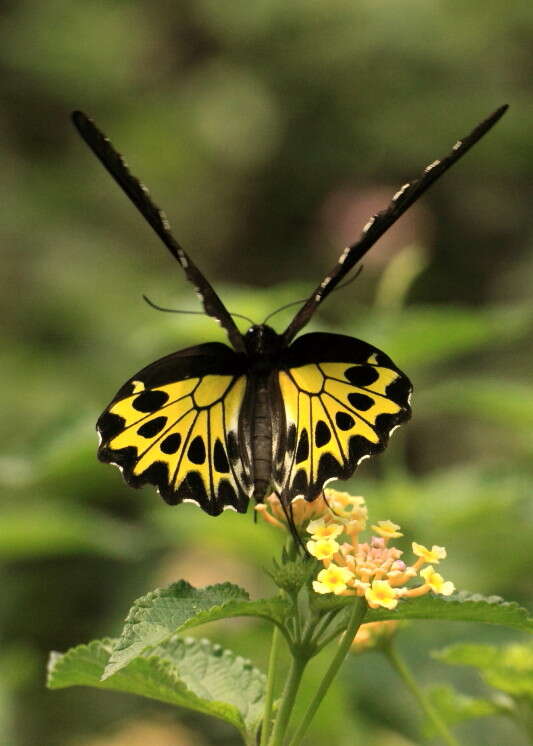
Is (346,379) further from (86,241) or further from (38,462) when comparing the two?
(86,241)

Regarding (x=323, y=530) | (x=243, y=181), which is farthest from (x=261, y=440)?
(x=243, y=181)

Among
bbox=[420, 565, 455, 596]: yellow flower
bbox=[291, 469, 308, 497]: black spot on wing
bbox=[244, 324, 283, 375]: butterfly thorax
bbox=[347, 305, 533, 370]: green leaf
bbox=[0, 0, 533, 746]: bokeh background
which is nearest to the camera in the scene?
bbox=[420, 565, 455, 596]: yellow flower

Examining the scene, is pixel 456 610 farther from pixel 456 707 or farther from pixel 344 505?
pixel 456 707

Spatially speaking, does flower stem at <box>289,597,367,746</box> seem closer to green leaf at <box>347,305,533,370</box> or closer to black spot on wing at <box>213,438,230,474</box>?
black spot on wing at <box>213,438,230,474</box>

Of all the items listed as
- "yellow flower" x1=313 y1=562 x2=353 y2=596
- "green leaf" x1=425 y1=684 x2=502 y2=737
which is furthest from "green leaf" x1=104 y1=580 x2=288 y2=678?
"green leaf" x1=425 y1=684 x2=502 y2=737

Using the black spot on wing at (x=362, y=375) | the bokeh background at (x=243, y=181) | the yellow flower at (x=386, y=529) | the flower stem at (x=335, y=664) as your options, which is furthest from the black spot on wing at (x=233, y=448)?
the bokeh background at (x=243, y=181)

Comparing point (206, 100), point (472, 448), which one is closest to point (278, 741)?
point (472, 448)
